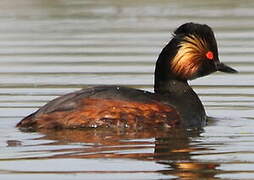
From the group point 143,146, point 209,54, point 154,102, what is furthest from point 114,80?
point 143,146

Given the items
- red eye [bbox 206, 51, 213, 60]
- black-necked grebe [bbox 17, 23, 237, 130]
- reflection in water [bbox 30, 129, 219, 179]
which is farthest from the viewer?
red eye [bbox 206, 51, 213, 60]

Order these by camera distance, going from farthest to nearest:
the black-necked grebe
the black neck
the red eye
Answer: the red eye
the black neck
the black-necked grebe

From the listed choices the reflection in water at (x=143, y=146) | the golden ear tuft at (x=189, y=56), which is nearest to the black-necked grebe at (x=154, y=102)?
the golden ear tuft at (x=189, y=56)

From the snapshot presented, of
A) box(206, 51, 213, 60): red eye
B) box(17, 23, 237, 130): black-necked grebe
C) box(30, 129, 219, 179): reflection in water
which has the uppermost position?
box(206, 51, 213, 60): red eye

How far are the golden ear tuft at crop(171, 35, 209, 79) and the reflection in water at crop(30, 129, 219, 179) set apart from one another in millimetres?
962

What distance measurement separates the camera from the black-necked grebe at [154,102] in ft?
40.5

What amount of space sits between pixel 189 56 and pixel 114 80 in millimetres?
2907

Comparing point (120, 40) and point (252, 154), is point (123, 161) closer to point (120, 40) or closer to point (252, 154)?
point (252, 154)

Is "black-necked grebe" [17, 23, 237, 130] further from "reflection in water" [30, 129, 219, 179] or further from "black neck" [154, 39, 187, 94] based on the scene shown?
"reflection in water" [30, 129, 219, 179]

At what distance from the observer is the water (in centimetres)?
1043

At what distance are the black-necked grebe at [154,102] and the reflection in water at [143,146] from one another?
13 cm

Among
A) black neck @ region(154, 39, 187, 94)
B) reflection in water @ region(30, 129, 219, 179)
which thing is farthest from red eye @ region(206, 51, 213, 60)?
reflection in water @ region(30, 129, 219, 179)

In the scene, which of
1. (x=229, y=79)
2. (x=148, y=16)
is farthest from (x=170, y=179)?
(x=148, y=16)

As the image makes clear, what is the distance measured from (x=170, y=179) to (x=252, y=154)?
4.42 feet
